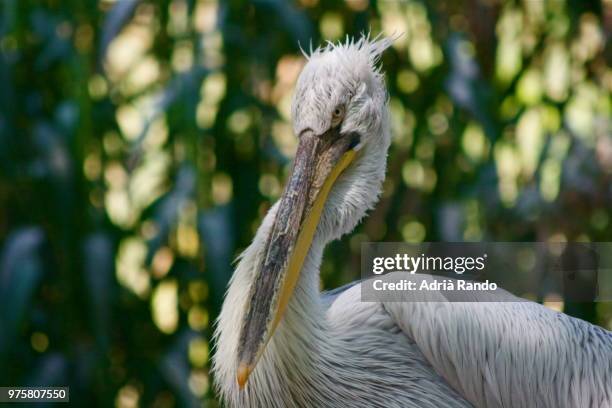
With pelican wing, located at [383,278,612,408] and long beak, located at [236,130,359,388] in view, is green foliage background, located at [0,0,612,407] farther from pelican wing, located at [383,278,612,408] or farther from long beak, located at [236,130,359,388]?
long beak, located at [236,130,359,388]

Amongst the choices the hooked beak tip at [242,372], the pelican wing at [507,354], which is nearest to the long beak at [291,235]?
the hooked beak tip at [242,372]

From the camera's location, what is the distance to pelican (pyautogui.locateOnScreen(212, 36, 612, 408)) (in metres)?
1.04

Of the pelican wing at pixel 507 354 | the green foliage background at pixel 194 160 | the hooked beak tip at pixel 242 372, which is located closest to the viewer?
the hooked beak tip at pixel 242 372

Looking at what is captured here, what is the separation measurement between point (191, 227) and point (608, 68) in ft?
2.73

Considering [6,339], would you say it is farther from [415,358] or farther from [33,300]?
[415,358]

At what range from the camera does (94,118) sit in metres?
1.70

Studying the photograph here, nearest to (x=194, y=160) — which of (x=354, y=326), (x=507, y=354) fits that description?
(x=354, y=326)

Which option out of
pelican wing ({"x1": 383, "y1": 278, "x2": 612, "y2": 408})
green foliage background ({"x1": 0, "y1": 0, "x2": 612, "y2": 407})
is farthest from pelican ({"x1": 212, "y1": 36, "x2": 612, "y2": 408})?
green foliage background ({"x1": 0, "y1": 0, "x2": 612, "y2": 407})

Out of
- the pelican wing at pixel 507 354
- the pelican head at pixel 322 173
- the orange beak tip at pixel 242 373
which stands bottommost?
the orange beak tip at pixel 242 373

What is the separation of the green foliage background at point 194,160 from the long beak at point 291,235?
22.6 inches

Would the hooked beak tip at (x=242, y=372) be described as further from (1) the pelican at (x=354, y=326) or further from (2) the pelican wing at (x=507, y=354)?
(2) the pelican wing at (x=507, y=354)

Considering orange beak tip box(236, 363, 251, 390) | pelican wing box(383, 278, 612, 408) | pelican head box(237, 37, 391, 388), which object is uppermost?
pelican head box(237, 37, 391, 388)

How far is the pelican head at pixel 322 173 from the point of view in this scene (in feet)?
3.27

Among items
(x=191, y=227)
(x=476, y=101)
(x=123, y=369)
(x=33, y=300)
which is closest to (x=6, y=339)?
(x=33, y=300)
